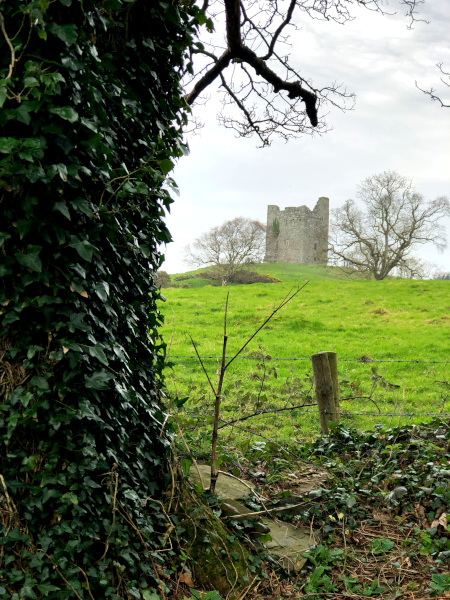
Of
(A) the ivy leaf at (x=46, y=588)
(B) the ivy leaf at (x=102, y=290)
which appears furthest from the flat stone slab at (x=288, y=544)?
(B) the ivy leaf at (x=102, y=290)

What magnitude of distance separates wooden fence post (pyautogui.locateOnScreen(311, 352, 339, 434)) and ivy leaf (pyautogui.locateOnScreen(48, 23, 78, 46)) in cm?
479

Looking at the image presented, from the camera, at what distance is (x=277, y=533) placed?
442cm

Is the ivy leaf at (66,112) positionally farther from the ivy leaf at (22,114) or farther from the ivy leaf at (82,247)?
the ivy leaf at (82,247)

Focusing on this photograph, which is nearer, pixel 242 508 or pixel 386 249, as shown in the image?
pixel 242 508

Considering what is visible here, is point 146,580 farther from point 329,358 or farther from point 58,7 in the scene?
point 329,358

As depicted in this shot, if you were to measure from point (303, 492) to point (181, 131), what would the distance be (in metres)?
3.48

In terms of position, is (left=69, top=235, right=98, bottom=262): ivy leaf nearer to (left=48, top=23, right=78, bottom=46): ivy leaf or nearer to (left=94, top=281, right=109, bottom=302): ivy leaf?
(left=94, top=281, right=109, bottom=302): ivy leaf

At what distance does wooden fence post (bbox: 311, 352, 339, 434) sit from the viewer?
6.68 metres

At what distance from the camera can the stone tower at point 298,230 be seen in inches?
2297

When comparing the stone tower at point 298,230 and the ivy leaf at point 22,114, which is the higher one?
the stone tower at point 298,230

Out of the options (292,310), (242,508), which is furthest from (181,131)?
(292,310)

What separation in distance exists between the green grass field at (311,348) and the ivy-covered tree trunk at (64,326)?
122 inches

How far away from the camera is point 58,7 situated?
9.65 ft

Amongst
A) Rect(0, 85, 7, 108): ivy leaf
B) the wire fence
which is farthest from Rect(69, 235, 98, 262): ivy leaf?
the wire fence
